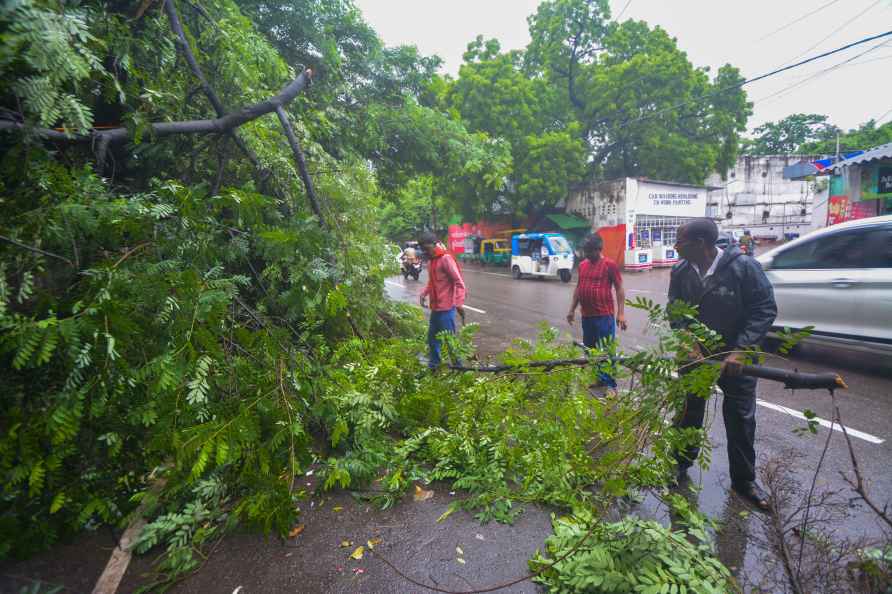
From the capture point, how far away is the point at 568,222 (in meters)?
23.4

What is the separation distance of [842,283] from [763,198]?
33055mm

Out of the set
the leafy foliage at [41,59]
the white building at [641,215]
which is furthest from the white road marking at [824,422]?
the white building at [641,215]

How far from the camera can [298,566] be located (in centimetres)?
218

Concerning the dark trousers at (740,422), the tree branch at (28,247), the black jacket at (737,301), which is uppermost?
the tree branch at (28,247)

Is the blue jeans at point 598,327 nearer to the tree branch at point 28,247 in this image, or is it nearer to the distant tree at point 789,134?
the tree branch at point 28,247

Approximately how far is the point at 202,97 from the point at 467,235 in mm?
31021

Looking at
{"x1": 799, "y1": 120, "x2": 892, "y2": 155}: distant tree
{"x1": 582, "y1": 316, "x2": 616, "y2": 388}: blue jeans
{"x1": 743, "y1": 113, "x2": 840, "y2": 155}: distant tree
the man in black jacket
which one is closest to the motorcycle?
{"x1": 582, "y1": 316, "x2": 616, "y2": 388}: blue jeans

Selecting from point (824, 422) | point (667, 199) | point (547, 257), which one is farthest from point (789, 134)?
point (824, 422)

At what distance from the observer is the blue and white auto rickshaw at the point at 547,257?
652 inches

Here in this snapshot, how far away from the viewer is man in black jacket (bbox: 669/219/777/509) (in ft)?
8.49

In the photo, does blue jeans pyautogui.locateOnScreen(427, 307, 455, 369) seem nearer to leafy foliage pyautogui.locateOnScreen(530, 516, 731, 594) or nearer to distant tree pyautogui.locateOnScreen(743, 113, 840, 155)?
leafy foliage pyautogui.locateOnScreen(530, 516, 731, 594)

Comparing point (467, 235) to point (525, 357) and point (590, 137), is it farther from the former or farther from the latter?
point (525, 357)

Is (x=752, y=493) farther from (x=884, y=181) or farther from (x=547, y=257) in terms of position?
(x=547, y=257)

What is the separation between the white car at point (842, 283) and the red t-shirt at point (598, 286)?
9.36 feet
